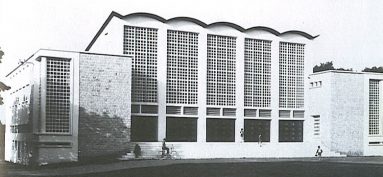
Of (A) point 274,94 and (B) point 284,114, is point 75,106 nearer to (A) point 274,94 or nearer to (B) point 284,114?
(A) point 274,94

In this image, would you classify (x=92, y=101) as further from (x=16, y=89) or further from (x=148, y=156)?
(x=16, y=89)

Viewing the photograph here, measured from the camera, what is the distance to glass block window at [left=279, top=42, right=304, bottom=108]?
114 feet

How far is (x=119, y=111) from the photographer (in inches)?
1097

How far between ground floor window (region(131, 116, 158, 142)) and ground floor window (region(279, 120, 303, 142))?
28.8 feet

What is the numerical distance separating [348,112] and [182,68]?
1099 centimetres

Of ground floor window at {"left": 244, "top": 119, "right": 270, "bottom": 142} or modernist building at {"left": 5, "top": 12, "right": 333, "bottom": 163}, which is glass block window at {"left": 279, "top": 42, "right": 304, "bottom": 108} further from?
ground floor window at {"left": 244, "top": 119, "right": 270, "bottom": 142}

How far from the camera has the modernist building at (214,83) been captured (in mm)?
30750

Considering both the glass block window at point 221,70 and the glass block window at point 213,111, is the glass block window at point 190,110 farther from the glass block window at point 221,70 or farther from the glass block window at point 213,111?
the glass block window at point 221,70

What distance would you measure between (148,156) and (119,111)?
3106 mm

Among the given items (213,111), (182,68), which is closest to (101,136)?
(182,68)

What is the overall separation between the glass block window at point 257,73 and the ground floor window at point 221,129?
6.04 feet

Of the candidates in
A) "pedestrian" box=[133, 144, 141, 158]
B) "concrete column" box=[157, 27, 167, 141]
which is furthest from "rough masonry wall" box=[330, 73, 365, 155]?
"pedestrian" box=[133, 144, 141, 158]

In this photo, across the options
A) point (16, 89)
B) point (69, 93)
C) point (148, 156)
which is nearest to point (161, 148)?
point (148, 156)

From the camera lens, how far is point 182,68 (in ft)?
104
